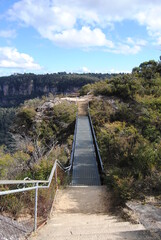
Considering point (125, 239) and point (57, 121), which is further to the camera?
point (57, 121)

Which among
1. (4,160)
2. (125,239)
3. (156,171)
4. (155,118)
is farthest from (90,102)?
(125,239)

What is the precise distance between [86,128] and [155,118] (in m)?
6.06

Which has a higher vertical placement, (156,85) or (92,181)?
(156,85)

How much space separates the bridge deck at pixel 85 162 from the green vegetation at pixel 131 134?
74cm

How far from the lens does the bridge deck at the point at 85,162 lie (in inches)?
425

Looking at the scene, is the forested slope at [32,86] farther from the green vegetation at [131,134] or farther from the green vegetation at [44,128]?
the green vegetation at [44,128]

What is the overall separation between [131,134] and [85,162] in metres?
2.67

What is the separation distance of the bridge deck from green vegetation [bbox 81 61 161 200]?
0.74 metres

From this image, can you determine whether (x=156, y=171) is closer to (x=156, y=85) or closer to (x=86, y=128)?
(x=86, y=128)

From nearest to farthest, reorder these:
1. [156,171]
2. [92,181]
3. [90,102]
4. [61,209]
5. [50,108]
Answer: [61,209] < [156,171] < [92,181] < [50,108] < [90,102]

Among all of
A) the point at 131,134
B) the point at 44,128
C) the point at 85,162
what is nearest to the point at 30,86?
the point at 44,128

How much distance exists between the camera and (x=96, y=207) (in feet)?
24.3

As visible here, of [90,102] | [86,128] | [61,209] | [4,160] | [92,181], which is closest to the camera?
[61,209]

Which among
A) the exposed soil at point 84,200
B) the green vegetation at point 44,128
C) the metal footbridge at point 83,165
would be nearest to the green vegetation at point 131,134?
the exposed soil at point 84,200
